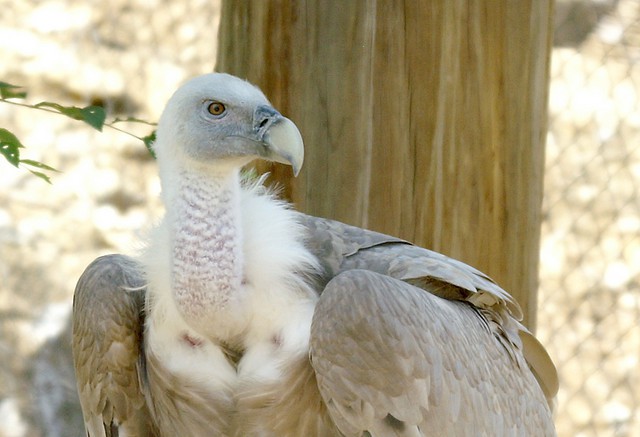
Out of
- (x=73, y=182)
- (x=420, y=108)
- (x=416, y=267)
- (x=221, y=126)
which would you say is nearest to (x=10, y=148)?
(x=221, y=126)

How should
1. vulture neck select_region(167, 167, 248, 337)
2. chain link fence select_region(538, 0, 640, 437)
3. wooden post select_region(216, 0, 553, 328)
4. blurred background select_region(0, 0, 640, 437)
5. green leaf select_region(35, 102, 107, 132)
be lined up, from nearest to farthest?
1. green leaf select_region(35, 102, 107, 132)
2. vulture neck select_region(167, 167, 248, 337)
3. wooden post select_region(216, 0, 553, 328)
4. blurred background select_region(0, 0, 640, 437)
5. chain link fence select_region(538, 0, 640, 437)

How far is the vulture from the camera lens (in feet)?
8.77

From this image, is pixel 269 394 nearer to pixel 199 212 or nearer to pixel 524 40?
pixel 199 212

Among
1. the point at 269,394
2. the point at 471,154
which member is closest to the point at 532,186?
the point at 471,154

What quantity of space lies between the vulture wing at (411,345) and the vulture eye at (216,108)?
1.63 ft

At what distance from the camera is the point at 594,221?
583cm

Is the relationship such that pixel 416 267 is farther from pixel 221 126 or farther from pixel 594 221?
pixel 594 221

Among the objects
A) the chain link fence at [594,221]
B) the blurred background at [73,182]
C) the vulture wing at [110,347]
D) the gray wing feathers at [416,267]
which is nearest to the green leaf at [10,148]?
the vulture wing at [110,347]

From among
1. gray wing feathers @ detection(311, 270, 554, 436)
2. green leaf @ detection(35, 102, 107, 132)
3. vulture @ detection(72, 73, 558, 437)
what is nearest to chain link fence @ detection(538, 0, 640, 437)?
vulture @ detection(72, 73, 558, 437)

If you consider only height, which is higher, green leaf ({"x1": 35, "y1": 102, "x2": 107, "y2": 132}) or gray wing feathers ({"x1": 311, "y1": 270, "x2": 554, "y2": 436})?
green leaf ({"x1": 35, "y1": 102, "x2": 107, "y2": 132})

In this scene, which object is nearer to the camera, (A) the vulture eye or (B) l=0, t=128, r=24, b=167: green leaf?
(B) l=0, t=128, r=24, b=167: green leaf

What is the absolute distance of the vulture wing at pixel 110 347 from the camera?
300 centimetres

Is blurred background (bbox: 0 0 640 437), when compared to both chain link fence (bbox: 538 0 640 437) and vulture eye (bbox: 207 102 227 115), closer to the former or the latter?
chain link fence (bbox: 538 0 640 437)

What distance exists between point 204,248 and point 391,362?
0.53 meters
